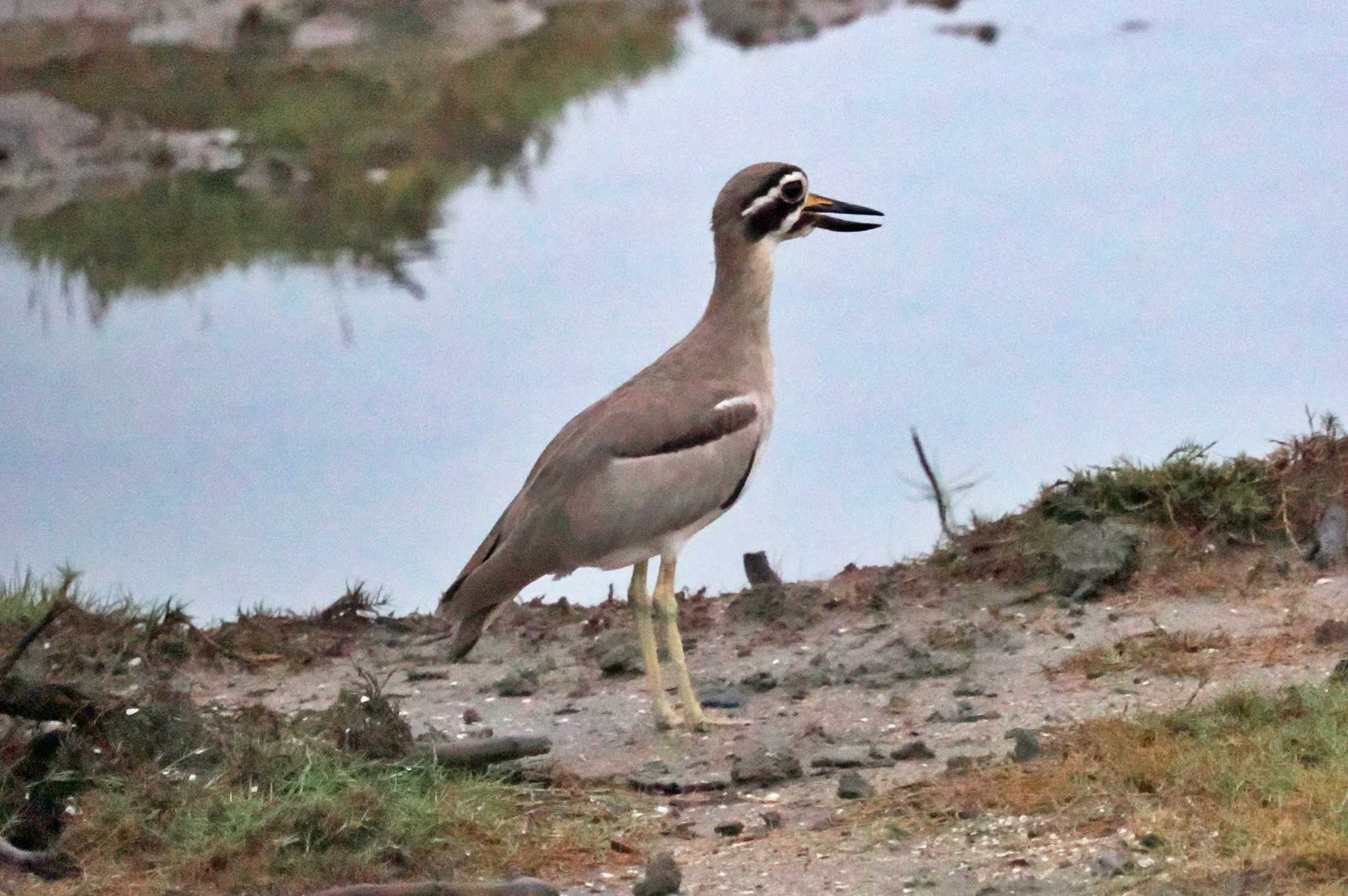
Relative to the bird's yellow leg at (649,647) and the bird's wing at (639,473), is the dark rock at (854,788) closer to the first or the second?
the bird's yellow leg at (649,647)

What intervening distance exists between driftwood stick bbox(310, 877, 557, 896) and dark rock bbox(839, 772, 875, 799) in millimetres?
1222

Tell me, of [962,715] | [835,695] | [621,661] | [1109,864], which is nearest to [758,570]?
[621,661]

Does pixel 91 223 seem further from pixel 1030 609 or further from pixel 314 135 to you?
pixel 1030 609

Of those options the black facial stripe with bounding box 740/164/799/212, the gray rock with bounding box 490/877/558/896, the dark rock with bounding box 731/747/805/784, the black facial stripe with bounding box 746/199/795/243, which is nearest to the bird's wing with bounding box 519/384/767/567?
the black facial stripe with bounding box 746/199/795/243

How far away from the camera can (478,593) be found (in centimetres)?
642

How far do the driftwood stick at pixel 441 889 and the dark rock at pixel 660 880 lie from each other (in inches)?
11.2

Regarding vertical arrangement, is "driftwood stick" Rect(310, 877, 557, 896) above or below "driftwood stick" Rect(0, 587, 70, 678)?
below

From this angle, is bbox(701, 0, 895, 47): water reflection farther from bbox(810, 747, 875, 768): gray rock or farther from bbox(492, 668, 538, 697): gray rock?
bbox(810, 747, 875, 768): gray rock

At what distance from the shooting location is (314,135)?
1021cm

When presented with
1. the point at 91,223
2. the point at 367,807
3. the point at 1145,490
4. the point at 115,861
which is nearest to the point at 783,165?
the point at 1145,490

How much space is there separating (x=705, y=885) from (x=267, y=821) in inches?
49.2

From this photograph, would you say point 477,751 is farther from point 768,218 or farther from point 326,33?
point 326,33

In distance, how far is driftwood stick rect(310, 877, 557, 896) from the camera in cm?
446

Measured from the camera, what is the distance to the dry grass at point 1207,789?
179 inches
